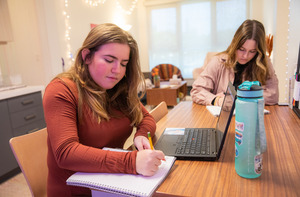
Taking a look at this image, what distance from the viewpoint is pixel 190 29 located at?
603 centimetres

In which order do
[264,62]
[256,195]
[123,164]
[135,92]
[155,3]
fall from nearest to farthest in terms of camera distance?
[256,195] < [123,164] < [135,92] < [264,62] < [155,3]

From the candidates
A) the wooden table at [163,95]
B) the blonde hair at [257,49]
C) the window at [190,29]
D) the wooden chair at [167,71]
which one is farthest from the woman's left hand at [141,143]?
the window at [190,29]

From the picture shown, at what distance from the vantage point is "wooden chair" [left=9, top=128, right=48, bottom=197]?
0.96 m

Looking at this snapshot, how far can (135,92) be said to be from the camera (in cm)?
117

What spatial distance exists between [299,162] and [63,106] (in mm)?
823

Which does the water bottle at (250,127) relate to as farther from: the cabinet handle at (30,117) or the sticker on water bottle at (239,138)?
the cabinet handle at (30,117)

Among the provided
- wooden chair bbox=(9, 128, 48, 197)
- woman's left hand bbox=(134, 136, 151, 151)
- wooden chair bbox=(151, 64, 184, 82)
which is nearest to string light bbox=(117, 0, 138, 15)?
wooden chair bbox=(151, 64, 184, 82)

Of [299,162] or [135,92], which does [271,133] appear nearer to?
[299,162]

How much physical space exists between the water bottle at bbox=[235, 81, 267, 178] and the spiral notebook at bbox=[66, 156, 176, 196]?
230mm

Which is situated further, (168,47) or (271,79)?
(168,47)

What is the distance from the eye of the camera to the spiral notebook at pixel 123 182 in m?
0.60

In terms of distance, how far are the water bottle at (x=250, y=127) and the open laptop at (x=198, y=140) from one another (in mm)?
44

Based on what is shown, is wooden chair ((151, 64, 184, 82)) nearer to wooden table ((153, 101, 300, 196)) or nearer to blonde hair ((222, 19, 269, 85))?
blonde hair ((222, 19, 269, 85))

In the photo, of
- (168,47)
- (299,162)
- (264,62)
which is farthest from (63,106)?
(168,47)
